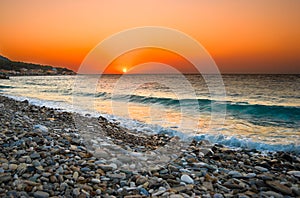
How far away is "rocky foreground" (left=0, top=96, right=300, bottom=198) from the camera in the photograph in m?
3.21

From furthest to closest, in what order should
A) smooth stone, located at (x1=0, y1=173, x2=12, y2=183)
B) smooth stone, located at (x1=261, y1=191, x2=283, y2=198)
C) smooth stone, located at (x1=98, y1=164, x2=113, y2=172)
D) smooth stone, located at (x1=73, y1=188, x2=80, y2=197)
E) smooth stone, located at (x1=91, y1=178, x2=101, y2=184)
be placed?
smooth stone, located at (x1=98, y1=164, x2=113, y2=172) → smooth stone, located at (x1=91, y1=178, x2=101, y2=184) → smooth stone, located at (x1=261, y1=191, x2=283, y2=198) → smooth stone, located at (x1=0, y1=173, x2=12, y2=183) → smooth stone, located at (x1=73, y1=188, x2=80, y2=197)

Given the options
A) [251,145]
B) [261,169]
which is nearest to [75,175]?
[261,169]

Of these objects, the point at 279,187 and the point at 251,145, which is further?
the point at 251,145

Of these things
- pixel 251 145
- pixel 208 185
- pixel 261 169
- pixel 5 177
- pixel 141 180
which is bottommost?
pixel 251 145

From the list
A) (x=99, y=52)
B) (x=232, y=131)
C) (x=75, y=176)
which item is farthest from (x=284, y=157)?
(x=99, y=52)

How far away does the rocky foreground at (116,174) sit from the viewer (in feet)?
10.5

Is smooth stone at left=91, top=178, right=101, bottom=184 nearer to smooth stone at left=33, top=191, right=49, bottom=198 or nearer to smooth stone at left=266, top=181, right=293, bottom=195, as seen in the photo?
smooth stone at left=33, top=191, right=49, bottom=198

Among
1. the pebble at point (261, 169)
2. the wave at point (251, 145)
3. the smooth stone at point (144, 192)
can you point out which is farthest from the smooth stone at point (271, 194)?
the wave at point (251, 145)

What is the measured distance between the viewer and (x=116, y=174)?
3.76 meters

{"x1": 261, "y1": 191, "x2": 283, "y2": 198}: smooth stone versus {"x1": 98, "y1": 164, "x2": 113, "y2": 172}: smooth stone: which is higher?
{"x1": 98, "y1": 164, "x2": 113, "y2": 172}: smooth stone

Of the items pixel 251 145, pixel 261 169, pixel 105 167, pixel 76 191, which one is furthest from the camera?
pixel 251 145

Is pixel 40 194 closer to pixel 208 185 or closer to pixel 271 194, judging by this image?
pixel 208 185

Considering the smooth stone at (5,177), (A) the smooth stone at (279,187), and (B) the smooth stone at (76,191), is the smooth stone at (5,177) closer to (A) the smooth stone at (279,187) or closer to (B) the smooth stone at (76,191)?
(B) the smooth stone at (76,191)

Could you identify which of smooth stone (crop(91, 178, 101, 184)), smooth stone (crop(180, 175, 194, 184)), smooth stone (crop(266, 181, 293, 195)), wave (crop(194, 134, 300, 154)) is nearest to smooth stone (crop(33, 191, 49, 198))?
A: smooth stone (crop(91, 178, 101, 184))
